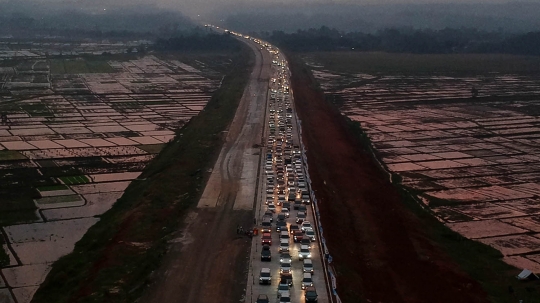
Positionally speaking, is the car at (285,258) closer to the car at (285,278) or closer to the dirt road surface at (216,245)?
the car at (285,278)

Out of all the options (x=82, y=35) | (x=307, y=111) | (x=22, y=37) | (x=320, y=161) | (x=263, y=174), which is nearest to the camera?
(x=263, y=174)

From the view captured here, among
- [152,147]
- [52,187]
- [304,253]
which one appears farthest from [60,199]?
[304,253]

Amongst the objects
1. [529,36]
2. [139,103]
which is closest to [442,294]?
[139,103]

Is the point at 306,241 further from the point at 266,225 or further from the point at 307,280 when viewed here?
the point at 307,280

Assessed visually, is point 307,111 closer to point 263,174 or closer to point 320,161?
point 320,161

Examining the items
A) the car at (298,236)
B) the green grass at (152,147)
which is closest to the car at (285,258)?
the car at (298,236)

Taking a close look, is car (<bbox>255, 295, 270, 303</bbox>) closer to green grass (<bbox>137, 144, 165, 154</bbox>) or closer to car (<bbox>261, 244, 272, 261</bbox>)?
car (<bbox>261, 244, 272, 261</bbox>)

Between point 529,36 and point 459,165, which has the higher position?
point 529,36
